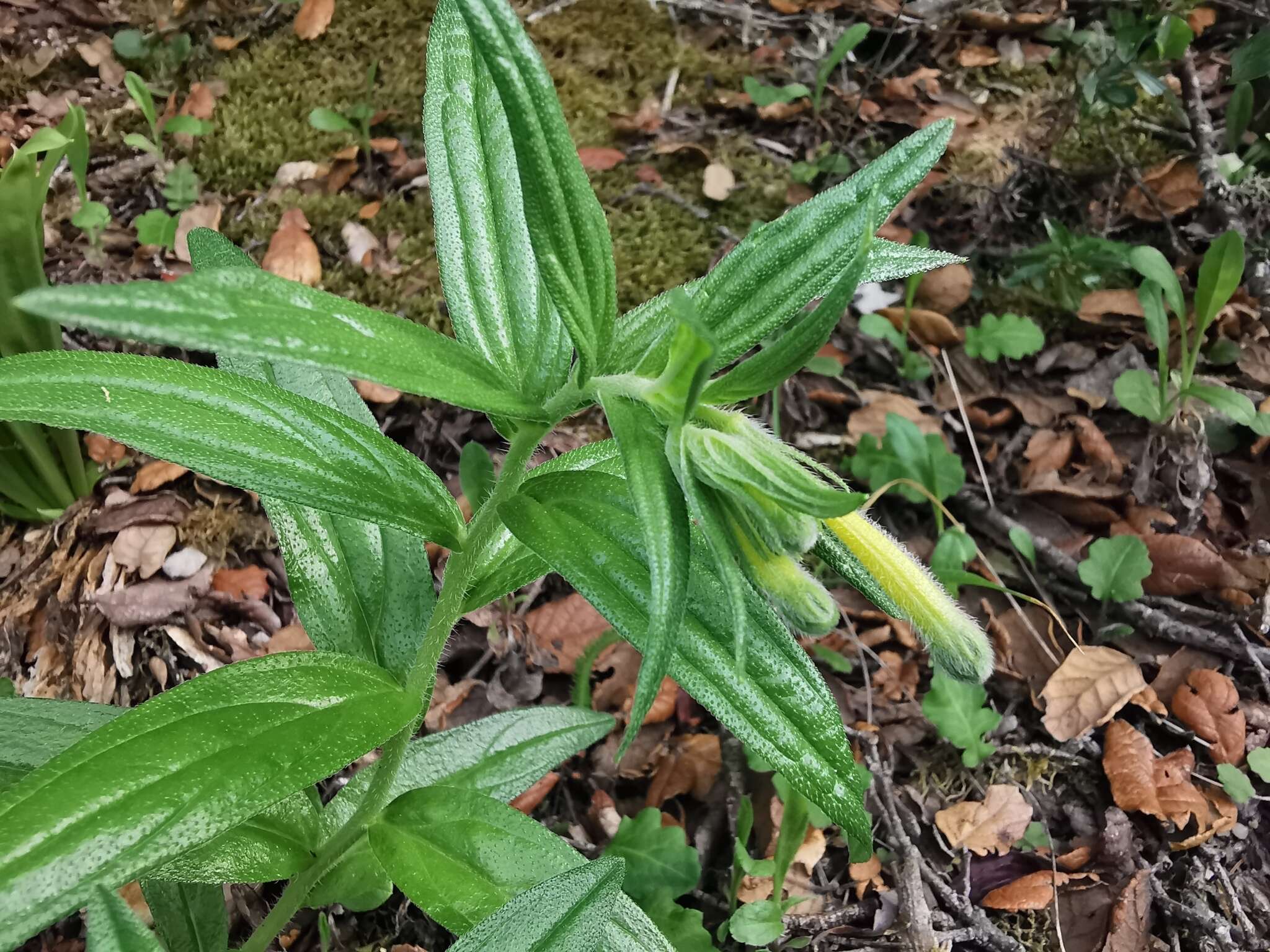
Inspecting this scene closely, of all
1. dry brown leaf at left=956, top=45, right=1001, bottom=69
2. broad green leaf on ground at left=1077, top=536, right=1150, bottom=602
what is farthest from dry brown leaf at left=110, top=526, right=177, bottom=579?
dry brown leaf at left=956, top=45, right=1001, bottom=69

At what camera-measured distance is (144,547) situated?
8.30ft

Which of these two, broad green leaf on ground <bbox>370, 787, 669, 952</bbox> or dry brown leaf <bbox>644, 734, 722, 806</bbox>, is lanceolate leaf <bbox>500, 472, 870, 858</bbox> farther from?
dry brown leaf <bbox>644, 734, 722, 806</bbox>

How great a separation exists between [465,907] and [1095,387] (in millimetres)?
2687

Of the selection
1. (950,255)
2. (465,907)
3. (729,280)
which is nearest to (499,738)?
(465,907)

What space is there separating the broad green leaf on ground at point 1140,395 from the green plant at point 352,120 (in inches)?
108

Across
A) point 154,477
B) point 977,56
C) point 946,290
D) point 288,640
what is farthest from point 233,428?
point 977,56

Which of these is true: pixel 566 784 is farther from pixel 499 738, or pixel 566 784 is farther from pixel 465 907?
pixel 465 907

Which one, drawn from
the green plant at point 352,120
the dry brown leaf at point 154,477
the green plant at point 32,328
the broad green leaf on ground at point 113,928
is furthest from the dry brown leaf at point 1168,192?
the broad green leaf on ground at point 113,928

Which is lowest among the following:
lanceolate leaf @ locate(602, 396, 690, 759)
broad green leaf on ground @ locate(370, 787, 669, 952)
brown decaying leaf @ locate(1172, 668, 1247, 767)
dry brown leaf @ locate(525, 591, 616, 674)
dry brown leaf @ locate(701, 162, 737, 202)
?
brown decaying leaf @ locate(1172, 668, 1247, 767)

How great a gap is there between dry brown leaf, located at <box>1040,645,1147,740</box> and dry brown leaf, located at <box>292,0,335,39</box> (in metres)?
3.58

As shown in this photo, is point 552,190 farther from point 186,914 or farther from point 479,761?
point 186,914

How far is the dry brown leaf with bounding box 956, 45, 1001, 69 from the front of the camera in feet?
13.0

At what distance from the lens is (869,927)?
210 cm

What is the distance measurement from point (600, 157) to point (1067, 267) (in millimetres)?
1731
